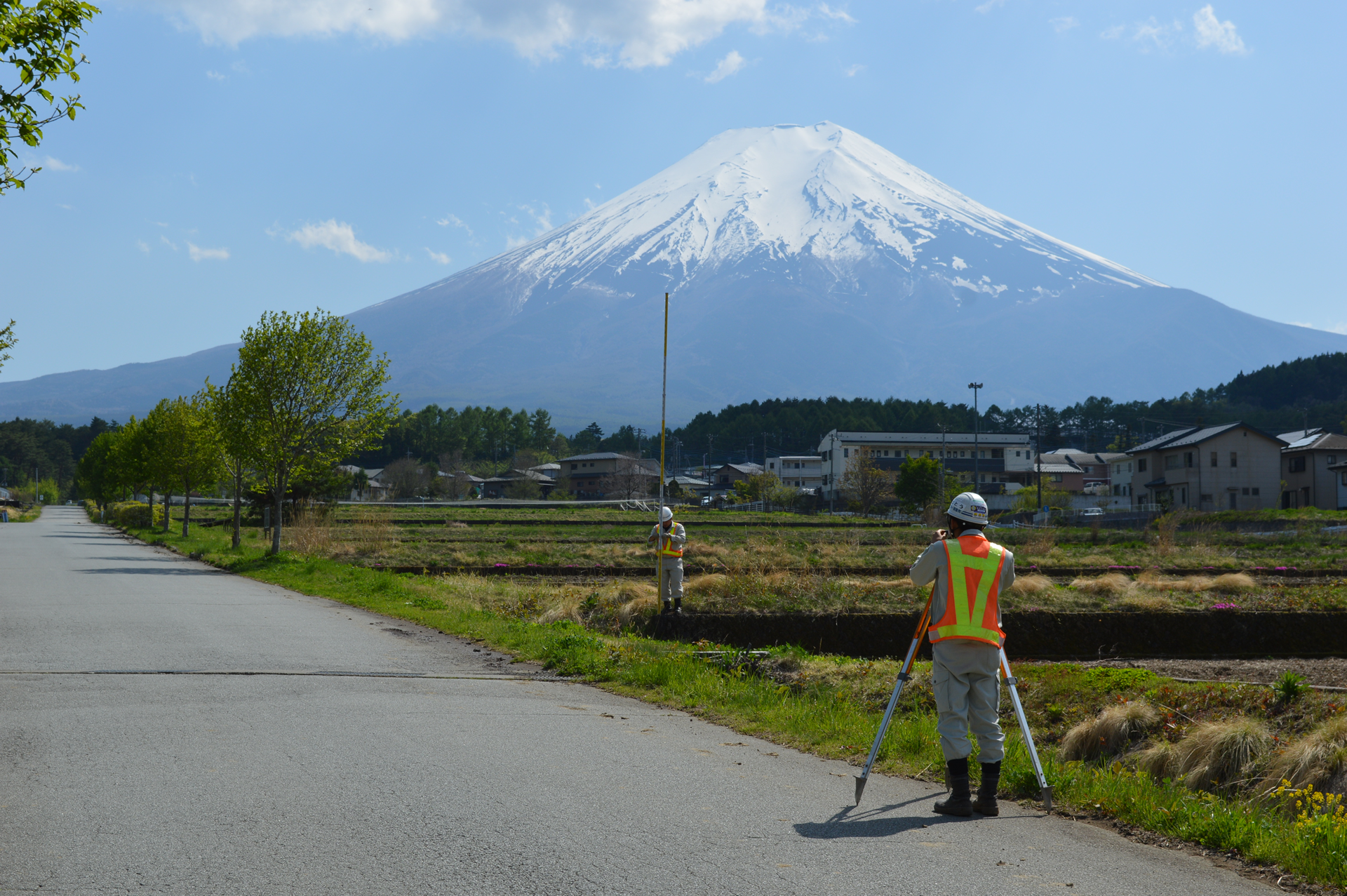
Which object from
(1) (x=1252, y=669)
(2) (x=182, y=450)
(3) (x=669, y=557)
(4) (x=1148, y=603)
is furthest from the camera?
(2) (x=182, y=450)

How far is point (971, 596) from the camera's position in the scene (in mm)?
5559

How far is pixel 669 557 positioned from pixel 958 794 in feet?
30.8

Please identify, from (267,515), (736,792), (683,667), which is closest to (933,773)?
(736,792)

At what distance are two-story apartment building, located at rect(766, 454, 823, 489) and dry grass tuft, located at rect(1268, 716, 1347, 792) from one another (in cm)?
10612

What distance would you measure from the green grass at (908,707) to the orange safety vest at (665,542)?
1.37 meters

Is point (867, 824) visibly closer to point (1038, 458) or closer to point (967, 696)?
point (967, 696)

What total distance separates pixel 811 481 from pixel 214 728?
109 metres

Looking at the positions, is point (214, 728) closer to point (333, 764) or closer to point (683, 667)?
point (333, 764)

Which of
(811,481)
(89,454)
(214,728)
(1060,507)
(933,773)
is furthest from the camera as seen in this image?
(811,481)

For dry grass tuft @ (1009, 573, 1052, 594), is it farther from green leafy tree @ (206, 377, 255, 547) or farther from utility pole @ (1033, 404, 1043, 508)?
utility pole @ (1033, 404, 1043, 508)

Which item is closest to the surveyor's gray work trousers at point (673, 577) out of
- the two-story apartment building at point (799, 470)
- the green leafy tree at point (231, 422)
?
the green leafy tree at point (231, 422)

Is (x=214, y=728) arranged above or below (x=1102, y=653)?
above

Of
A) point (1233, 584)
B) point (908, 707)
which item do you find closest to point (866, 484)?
point (1233, 584)

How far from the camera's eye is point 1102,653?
15961 mm
